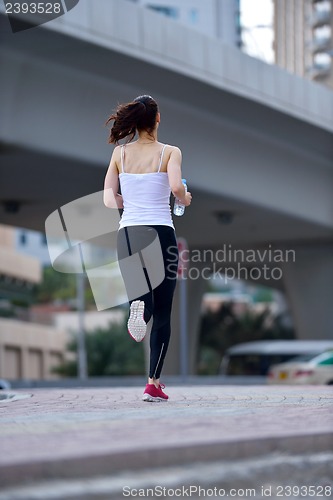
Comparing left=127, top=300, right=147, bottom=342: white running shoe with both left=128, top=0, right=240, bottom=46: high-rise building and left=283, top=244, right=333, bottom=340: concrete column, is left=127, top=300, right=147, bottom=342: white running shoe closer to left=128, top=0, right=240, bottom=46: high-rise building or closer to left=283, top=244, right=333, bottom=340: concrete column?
left=283, top=244, right=333, bottom=340: concrete column

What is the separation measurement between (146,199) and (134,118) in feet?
1.83

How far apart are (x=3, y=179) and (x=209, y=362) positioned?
40.7 m

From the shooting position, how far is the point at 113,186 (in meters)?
7.71

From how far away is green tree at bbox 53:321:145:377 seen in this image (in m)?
56.6

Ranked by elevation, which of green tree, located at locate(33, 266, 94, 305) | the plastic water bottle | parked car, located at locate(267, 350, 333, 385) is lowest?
parked car, located at locate(267, 350, 333, 385)

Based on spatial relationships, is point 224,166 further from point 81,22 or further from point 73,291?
point 73,291

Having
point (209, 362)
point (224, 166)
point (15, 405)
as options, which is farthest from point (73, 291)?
point (15, 405)

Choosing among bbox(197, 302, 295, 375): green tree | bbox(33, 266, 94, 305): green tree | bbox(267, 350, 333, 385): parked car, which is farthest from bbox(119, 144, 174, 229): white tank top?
bbox(33, 266, 94, 305): green tree

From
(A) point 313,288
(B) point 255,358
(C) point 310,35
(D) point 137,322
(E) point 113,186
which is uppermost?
(C) point 310,35

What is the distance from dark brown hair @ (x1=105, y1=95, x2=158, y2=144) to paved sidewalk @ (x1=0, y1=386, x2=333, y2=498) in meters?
1.80

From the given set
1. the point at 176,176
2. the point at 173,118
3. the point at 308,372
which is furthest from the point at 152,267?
the point at 308,372

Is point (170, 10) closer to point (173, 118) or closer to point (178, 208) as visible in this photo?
point (173, 118)

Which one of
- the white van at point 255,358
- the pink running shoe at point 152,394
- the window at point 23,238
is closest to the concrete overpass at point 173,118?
the white van at point 255,358

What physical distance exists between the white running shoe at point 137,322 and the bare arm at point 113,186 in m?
0.74
